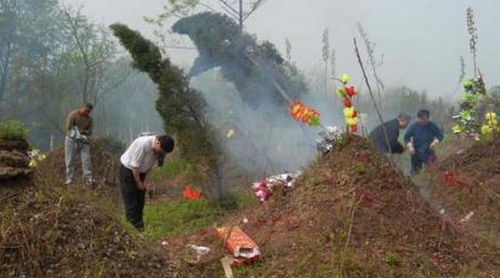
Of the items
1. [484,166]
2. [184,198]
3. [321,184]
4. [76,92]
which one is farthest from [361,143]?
[76,92]

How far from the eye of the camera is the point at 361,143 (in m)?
7.58

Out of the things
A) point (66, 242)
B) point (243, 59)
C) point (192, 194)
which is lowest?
point (192, 194)

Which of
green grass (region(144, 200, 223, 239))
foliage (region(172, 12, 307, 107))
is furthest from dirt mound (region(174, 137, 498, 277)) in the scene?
foliage (region(172, 12, 307, 107))

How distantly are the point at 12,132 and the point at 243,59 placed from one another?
7914mm

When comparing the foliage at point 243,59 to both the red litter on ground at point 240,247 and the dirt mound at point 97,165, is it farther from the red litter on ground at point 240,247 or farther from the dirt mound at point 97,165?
the red litter on ground at point 240,247

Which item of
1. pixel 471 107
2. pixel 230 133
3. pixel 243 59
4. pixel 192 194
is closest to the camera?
pixel 192 194

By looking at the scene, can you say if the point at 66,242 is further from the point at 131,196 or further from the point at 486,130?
the point at 486,130

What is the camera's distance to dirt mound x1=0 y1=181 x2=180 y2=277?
196 inches

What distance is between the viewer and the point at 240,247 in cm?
641

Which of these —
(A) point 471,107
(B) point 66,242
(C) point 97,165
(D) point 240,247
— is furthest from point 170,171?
(B) point 66,242

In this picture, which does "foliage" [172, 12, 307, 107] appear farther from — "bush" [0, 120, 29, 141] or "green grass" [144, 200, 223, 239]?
"bush" [0, 120, 29, 141]

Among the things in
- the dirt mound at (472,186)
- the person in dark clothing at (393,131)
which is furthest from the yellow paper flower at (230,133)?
the dirt mound at (472,186)

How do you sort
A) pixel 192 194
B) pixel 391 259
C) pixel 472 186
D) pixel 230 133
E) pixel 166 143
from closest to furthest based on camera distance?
pixel 391 259 < pixel 166 143 < pixel 472 186 < pixel 192 194 < pixel 230 133

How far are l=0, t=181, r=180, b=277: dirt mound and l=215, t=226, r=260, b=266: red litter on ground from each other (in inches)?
37.4
